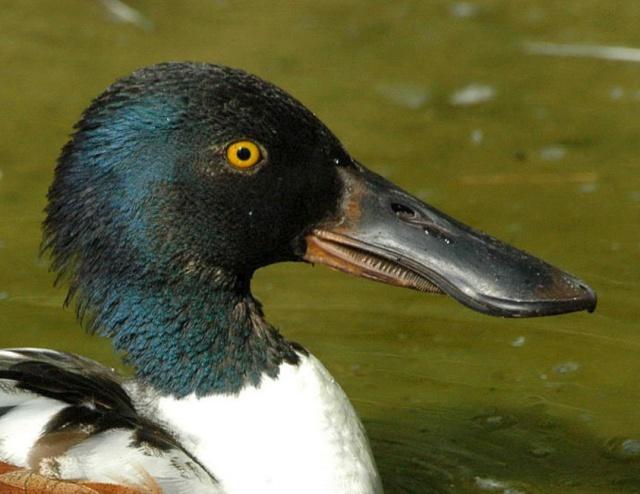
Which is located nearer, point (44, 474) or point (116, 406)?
point (44, 474)

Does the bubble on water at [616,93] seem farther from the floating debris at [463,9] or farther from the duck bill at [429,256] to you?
the duck bill at [429,256]

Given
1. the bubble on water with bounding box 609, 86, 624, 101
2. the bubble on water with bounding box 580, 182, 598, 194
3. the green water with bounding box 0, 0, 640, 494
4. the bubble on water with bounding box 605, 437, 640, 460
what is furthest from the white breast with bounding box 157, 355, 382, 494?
the bubble on water with bounding box 609, 86, 624, 101

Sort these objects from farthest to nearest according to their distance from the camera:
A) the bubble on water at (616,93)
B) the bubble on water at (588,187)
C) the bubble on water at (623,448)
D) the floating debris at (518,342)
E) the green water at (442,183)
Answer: the bubble on water at (616,93)
the bubble on water at (588,187)
the floating debris at (518,342)
the green water at (442,183)
the bubble on water at (623,448)

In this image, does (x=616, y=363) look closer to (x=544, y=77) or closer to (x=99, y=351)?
(x=99, y=351)

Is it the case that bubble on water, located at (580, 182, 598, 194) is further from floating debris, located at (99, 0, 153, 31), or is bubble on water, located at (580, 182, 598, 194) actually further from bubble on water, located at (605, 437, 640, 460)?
floating debris, located at (99, 0, 153, 31)

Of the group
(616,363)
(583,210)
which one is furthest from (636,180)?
(616,363)

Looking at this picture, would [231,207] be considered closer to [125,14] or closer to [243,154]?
[243,154]

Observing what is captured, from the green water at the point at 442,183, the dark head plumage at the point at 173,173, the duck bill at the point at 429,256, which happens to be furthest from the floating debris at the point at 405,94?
the dark head plumage at the point at 173,173
